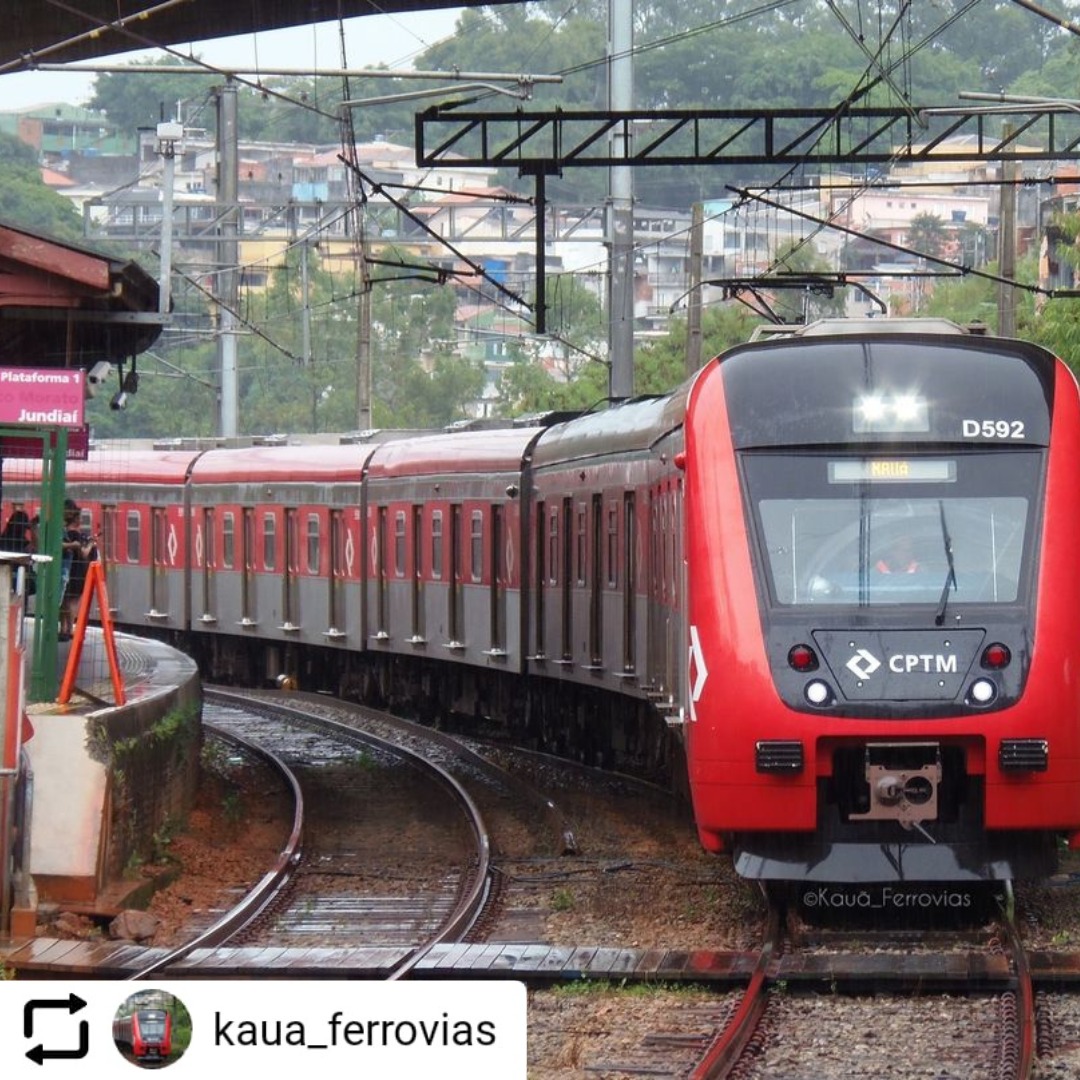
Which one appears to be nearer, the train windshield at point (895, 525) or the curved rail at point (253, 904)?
the curved rail at point (253, 904)

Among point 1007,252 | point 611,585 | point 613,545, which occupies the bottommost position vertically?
point 611,585

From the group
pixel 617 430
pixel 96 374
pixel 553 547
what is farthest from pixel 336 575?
pixel 617 430

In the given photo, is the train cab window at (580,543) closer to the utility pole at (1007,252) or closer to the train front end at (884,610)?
the train front end at (884,610)

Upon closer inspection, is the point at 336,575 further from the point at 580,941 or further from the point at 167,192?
the point at 580,941

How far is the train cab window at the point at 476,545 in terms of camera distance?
23.6m

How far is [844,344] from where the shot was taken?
12.0 meters

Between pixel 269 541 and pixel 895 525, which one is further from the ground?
pixel 895 525

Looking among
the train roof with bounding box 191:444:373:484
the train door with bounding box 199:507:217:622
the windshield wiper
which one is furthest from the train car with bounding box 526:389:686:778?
the train door with bounding box 199:507:217:622

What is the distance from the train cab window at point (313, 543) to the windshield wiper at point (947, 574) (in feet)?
59.6

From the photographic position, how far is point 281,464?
3005 cm

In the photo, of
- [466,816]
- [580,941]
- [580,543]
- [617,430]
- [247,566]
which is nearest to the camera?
[580,941]

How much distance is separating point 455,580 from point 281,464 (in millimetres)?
6063

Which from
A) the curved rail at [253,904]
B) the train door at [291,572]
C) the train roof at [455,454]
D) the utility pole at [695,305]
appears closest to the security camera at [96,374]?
→ the curved rail at [253,904]

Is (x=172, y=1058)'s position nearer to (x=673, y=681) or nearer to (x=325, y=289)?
(x=673, y=681)
